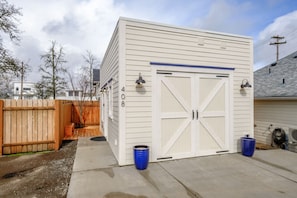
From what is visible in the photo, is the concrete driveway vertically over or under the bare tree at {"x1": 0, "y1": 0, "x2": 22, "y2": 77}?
under

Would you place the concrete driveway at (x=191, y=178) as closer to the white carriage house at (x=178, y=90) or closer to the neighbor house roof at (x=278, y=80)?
the white carriage house at (x=178, y=90)

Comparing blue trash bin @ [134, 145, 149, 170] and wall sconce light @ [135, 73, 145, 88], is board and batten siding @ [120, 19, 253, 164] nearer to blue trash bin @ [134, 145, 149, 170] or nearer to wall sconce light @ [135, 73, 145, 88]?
wall sconce light @ [135, 73, 145, 88]

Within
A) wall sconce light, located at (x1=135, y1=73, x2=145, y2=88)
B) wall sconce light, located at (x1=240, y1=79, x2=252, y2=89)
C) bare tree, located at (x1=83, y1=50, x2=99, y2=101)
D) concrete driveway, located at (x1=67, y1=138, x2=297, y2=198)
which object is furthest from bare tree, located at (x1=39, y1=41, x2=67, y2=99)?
wall sconce light, located at (x1=240, y1=79, x2=252, y2=89)

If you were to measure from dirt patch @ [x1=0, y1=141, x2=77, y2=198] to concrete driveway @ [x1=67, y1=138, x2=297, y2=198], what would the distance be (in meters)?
0.25

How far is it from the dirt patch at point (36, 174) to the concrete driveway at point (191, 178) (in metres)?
0.25

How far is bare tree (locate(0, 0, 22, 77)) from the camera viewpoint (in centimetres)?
1053

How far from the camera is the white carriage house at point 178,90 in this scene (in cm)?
430

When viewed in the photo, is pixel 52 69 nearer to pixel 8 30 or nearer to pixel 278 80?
Result: pixel 8 30

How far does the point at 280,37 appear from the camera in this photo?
17625 mm

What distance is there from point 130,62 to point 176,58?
124cm

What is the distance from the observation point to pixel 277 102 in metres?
6.85

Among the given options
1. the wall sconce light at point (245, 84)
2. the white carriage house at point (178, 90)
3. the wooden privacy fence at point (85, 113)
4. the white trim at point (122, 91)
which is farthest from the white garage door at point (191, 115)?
the wooden privacy fence at point (85, 113)

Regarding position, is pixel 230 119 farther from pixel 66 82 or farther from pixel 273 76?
pixel 66 82

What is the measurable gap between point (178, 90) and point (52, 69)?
1400cm
